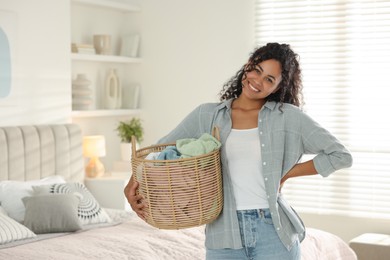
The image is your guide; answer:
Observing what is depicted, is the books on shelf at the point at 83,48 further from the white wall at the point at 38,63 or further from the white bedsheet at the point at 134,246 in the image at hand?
the white bedsheet at the point at 134,246

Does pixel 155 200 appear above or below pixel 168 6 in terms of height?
below

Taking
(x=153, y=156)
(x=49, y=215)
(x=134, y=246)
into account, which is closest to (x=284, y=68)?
(x=153, y=156)

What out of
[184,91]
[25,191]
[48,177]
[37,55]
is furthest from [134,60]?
[25,191]

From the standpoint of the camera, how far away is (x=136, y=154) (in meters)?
2.32

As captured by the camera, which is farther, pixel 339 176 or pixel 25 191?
pixel 339 176

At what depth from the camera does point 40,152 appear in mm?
4820

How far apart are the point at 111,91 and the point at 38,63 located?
1081 mm

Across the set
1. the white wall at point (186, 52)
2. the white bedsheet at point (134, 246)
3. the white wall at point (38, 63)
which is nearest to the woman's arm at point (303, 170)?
the white bedsheet at point (134, 246)

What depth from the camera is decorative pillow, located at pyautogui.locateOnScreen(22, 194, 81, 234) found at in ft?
13.5

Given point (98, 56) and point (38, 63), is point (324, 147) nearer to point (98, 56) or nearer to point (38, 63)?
point (38, 63)

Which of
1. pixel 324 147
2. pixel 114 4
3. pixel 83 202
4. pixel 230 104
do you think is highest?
pixel 114 4

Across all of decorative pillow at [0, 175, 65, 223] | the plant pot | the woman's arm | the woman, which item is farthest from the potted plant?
the woman's arm

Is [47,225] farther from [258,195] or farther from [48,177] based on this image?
[258,195]

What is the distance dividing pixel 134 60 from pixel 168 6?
54 cm
